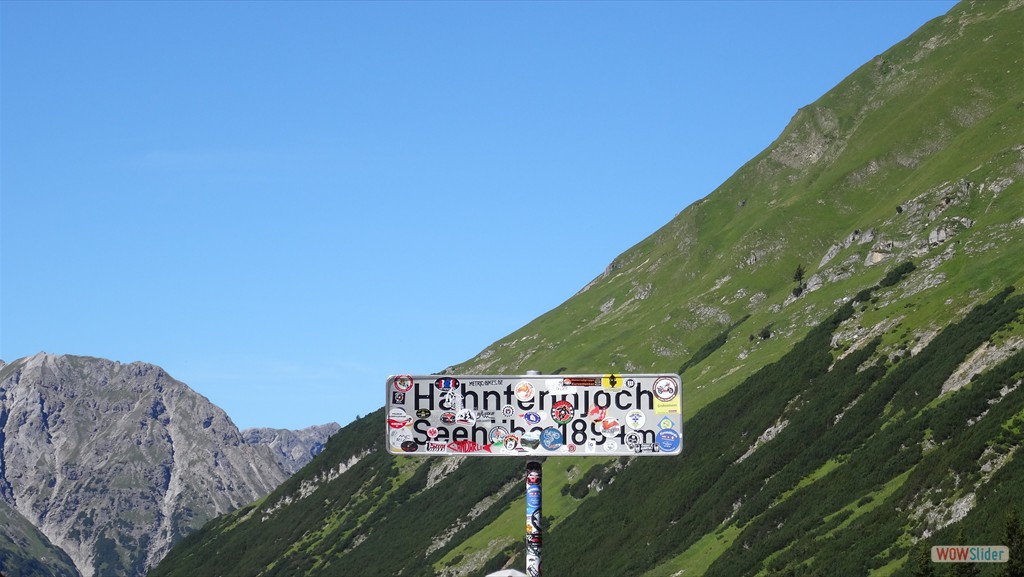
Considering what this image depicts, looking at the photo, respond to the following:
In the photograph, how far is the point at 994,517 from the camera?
121 metres

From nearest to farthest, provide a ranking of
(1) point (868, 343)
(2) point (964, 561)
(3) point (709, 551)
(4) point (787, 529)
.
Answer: (2) point (964, 561), (4) point (787, 529), (3) point (709, 551), (1) point (868, 343)

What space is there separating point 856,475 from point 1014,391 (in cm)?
2320

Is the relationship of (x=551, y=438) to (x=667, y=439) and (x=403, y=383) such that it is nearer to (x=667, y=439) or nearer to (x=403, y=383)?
(x=667, y=439)

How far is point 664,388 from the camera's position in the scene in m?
24.5

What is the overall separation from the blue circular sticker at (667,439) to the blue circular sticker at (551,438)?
1928mm

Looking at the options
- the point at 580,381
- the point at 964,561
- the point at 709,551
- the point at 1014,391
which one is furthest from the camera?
the point at 709,551

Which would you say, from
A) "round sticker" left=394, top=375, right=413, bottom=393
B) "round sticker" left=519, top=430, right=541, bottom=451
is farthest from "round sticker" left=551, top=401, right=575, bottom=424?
"round sticker" left=394, top=375, right=413, bottom=393

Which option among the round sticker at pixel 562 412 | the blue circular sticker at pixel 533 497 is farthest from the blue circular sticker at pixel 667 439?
the blue circular sticker at pixel 533 497

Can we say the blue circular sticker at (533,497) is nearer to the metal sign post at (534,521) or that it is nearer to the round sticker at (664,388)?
the metal sign post at (534,521)

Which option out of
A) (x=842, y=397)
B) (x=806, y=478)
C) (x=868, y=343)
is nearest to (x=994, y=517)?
(x=806, y=478)

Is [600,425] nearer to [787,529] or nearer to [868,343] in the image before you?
[787,529]

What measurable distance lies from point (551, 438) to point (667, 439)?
7.44 ft

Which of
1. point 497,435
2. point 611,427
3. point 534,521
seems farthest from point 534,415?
point 534,521

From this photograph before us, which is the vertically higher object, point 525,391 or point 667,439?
point 525,391
